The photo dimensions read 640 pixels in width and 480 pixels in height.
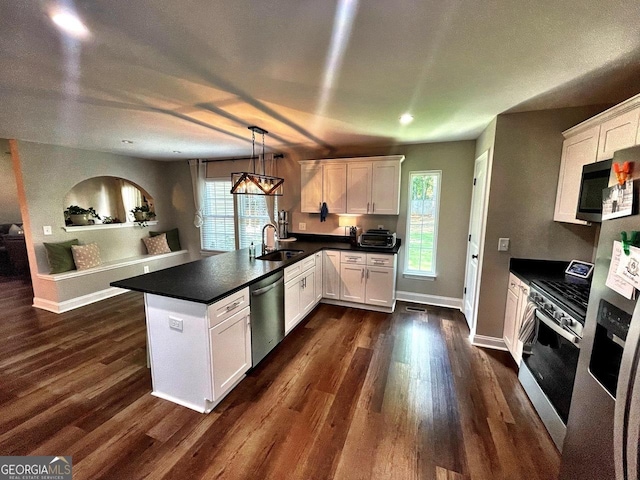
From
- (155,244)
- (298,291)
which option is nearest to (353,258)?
(298,291)

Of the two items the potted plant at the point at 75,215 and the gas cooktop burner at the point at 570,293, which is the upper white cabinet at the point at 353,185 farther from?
the potted plant at the point at 75,215

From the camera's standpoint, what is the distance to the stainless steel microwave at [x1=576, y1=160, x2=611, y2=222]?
5.85ft

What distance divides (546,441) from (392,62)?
104 inches

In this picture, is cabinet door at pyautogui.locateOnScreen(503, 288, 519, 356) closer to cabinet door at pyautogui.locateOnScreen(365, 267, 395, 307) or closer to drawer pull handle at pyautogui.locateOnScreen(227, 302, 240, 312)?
cabinet door at pyautogui.locateOnScreen(365, 267, 395, 307)

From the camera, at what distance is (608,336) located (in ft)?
3.27

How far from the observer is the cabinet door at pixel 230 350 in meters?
1.92

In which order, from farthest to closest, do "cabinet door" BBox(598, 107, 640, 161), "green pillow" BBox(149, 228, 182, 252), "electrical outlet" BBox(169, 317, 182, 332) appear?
"green pillow" BBox(149, 228, 182, 252), "electrical outlet" BBox(169, 317, 182, 332), "cabinet door" BBox(598, 107, 640, 161)

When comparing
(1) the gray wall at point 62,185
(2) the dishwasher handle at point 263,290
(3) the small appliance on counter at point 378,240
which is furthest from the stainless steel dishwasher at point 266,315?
(1) the gray wall at point 62,185

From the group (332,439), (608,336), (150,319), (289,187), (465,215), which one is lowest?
(332,439)

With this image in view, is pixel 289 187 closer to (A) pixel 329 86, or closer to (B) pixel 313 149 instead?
(B) pixel 313 149

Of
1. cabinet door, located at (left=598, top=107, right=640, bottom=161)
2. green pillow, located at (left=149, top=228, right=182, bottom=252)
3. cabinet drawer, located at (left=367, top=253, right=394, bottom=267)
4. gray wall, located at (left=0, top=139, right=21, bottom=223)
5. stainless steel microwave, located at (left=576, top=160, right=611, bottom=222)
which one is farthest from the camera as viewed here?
gray wall, located at (left=0, top=139, right=21, bottom=223)

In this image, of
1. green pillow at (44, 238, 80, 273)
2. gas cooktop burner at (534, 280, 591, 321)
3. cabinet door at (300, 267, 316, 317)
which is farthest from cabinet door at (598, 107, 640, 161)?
green pillow at (44, 238, 80, 273)

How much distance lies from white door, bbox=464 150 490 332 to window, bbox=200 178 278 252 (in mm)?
3369

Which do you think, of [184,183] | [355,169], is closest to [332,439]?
[355,169]
